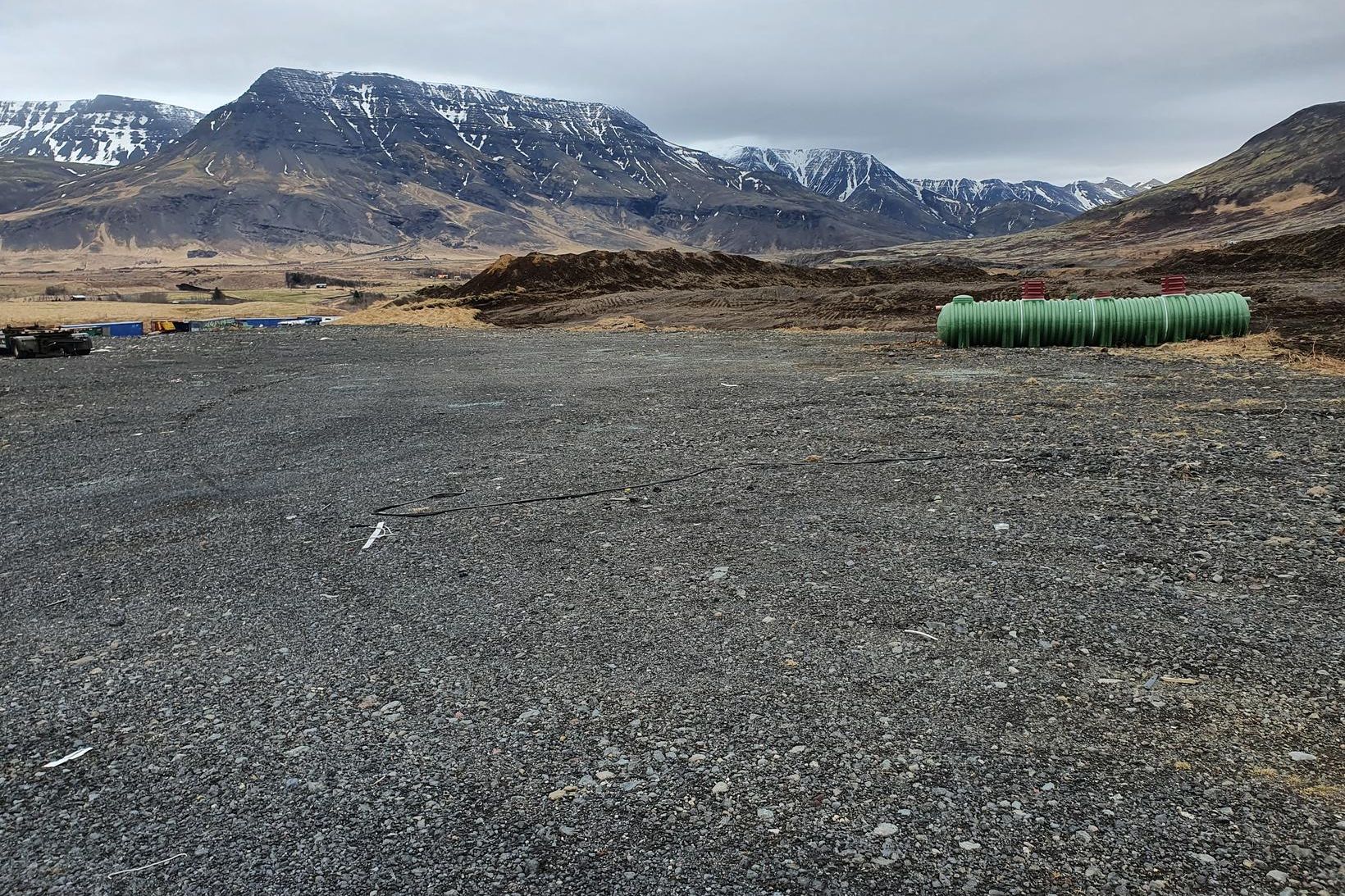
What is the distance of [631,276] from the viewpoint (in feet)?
137

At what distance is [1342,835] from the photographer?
9.64 feet

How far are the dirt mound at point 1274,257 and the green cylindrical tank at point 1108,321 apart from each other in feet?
64.5

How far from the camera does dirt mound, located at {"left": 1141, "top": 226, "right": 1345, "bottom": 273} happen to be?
3597 cm

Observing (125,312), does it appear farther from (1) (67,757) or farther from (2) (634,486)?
(1) (67,757)

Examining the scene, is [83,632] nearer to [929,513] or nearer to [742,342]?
[929,513]

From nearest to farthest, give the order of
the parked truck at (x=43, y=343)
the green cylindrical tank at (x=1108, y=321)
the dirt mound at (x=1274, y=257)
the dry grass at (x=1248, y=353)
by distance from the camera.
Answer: the dry grass at (x=1248, y=353), the green cylindrical tank at (x=1108, y=321), the parked truck at (x=43, y=343), the dirt mound at (x=1274, y=257)

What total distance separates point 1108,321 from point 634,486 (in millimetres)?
13605

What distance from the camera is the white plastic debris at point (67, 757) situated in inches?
143

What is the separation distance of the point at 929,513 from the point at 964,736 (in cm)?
315

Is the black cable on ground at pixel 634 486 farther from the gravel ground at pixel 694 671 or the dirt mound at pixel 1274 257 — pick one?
the dirt mound at pixel 1274 257

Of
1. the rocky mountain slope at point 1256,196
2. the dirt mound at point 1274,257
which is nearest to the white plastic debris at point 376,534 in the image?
the dirt mound at point 1274,257

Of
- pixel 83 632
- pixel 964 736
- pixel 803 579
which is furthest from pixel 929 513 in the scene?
pixel 83 632

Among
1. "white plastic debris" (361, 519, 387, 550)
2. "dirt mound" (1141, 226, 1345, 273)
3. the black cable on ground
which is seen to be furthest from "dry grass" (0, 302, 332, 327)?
"dirt mound" (1141, 226, 1345, 273)

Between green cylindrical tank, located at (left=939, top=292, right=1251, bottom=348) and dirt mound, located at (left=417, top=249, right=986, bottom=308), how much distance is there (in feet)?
66.9
